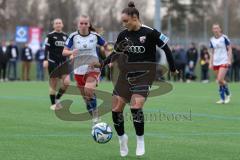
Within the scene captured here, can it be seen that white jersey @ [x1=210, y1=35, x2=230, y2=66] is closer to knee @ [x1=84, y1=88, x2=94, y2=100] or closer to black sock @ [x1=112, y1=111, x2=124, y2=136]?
knee @ [x1=84, y1=88, x2=94, y2=100]

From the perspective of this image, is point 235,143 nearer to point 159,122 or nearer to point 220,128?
point 220,128

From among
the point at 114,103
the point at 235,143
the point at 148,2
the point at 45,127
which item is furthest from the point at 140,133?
the point at 148,2

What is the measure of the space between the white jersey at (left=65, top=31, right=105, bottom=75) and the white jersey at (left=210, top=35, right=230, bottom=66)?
249 inches

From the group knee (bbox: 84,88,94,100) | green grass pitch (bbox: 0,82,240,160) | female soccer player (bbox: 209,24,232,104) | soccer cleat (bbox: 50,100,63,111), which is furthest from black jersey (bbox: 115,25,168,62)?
female soccer player (bbox: 209,24,232,104)

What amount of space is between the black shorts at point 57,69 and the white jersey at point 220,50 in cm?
481

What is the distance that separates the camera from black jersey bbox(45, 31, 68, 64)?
54.9 ft

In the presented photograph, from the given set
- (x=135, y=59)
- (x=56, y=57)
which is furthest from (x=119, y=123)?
(x=56, y=57)

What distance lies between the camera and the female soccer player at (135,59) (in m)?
9.43

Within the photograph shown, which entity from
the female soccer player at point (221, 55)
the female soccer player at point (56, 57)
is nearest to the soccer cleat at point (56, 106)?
the female soccer player at point (56, 57)

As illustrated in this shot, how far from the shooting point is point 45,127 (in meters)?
12.9

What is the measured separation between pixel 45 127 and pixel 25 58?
2251cm

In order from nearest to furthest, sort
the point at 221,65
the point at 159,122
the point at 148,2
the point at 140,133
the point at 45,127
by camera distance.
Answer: the point at 140,133 → the point at 45,127 → the point at 159,122 → the point at 221,65 → the point at 148,2

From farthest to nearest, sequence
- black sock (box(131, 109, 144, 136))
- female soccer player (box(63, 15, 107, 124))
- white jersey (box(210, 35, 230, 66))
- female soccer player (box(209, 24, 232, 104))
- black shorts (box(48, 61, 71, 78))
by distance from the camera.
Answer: white jersey (box(210, 35, 230, 66))
female soccer player (box(209, 24, 232, 104))
black shorts (box(48, 61, 71, 78))
female soccer player (box(63, 15, 107, 124))
black sock (box(131, 109, 144, 136))

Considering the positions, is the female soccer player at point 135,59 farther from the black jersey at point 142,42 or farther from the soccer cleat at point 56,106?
the soccer cleat at point 56,106
